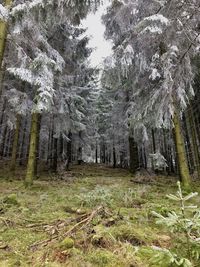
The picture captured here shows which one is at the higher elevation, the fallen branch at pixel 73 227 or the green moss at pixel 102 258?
the fallen branch at pixel 73 227

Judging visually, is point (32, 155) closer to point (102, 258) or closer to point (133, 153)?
point (102, 258)

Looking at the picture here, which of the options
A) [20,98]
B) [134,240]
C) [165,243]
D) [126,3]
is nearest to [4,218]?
[134,240]

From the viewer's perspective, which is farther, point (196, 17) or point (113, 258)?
point (196, 17)

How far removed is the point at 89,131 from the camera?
27.0m

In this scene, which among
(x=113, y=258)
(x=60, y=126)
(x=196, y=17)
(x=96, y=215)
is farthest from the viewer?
(x=60, y=126)

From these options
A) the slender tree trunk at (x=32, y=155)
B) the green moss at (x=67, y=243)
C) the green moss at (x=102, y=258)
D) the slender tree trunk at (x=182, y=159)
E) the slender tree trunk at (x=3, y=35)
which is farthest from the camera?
the slender tree trunk at (x=32, y=155)

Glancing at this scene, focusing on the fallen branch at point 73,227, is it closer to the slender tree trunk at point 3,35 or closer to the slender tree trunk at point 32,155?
the slender tree trunk at point 3,35

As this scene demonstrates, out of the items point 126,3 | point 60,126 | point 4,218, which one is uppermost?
point 126,3

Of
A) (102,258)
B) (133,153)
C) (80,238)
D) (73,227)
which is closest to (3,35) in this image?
(73,227)

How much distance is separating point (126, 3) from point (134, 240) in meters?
8.65

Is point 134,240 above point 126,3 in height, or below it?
below

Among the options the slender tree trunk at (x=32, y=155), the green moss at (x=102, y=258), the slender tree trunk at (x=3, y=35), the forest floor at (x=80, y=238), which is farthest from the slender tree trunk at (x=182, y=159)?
the slender tree trunk at (x=3, y=35)

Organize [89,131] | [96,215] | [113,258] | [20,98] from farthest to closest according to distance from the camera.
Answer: [89,131] → [20,98] → [96,215] → [113,258]

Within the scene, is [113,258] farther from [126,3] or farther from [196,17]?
[126,3]
